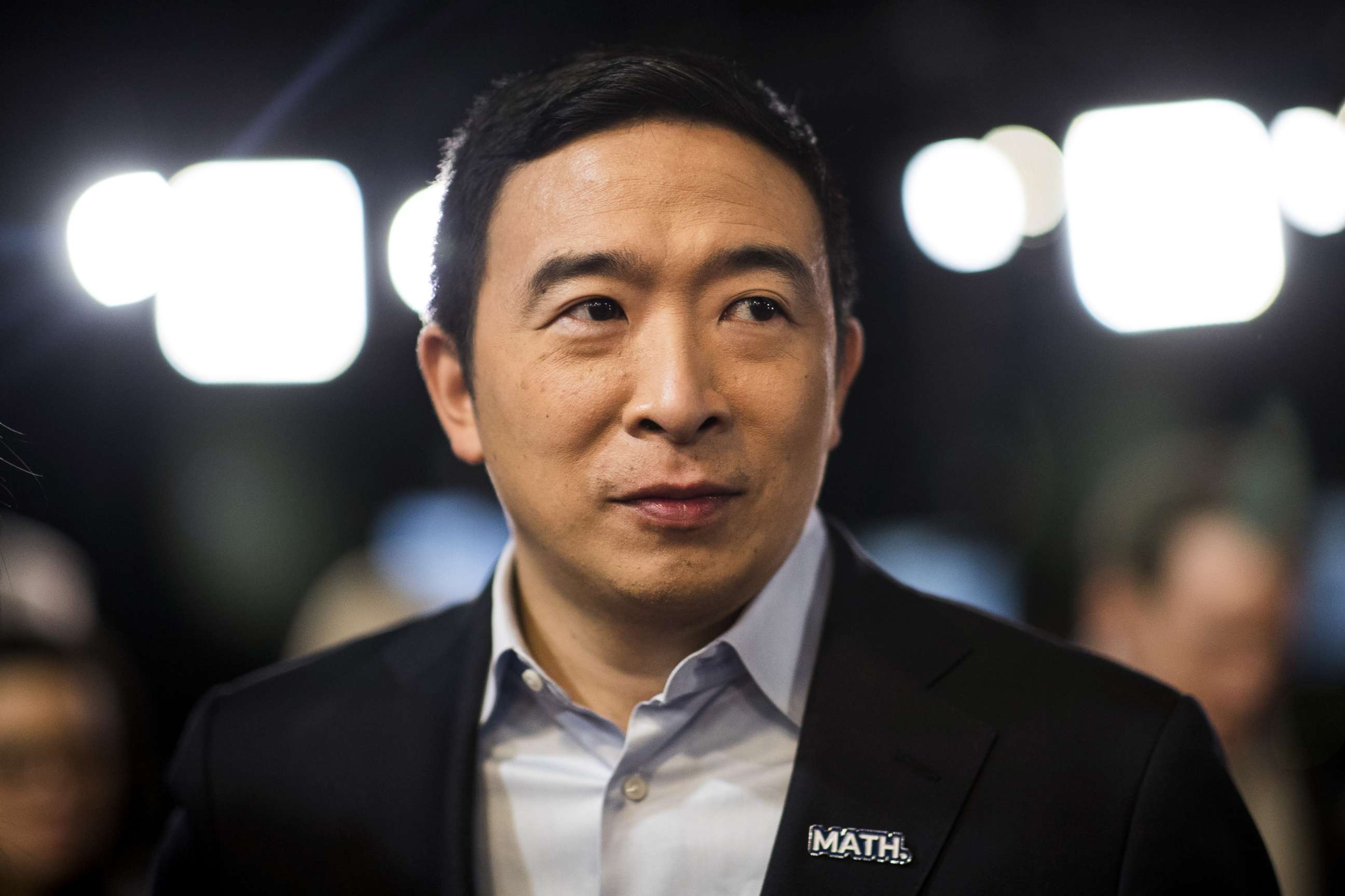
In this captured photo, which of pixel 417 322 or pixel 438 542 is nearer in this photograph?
pixel 417 322

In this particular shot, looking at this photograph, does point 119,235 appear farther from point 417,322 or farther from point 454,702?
point 454,702

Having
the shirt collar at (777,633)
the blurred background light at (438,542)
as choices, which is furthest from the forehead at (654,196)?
the blurred background light at (438,542)

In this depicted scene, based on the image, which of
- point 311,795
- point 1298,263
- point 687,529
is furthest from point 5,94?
point 1298,263

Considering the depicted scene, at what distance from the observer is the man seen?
1376mm

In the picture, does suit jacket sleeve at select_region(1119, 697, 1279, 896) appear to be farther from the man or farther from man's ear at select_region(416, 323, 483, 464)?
man's ear at select_region(416, 323, 483, 464)

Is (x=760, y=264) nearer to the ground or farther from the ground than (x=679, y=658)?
farther from the ground

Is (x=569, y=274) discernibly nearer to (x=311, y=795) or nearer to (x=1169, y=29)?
(x=311, y=795)

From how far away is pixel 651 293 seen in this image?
1391mm

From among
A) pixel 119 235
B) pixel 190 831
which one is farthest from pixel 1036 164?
pixel 190 831

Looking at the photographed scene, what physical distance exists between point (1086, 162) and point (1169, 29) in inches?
18.7

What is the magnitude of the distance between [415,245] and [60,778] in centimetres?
113

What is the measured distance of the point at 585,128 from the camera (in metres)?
1.46

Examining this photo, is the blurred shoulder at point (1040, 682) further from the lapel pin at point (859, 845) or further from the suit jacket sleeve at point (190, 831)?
the suit jacket sleeve at point (190, 831)

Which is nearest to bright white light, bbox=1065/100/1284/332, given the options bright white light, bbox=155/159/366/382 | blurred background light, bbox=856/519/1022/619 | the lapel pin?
blurred background light, bbox=856/519/1022/619
